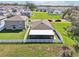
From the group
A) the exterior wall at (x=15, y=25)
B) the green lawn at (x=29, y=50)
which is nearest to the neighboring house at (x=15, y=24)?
the exterior wall at (x=15, y=25)

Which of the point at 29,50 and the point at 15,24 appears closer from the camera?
the point at 29,50

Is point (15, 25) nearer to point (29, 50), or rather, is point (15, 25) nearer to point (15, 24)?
point (15, 24)

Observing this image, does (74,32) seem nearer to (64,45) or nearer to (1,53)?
(64,45)

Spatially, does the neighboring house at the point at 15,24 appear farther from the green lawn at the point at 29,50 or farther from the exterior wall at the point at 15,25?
the green lawn at the point at 29,50

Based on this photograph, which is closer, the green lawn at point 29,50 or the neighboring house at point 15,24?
the green lawn at point 29,50

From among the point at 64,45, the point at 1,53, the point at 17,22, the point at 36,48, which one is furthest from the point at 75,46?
the point at 17,22

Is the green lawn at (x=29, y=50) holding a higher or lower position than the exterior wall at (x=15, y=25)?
higher

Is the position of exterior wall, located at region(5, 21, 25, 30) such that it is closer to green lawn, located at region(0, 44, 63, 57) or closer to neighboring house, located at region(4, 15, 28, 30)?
neighboring house, located at region(4, 15, 28, 30)

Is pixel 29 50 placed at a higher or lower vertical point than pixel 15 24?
higher

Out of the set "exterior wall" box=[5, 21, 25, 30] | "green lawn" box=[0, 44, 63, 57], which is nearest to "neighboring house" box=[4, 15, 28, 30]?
"exterior wall" box=[5, 21, 25, 30]

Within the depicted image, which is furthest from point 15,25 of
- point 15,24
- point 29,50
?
point 29,50

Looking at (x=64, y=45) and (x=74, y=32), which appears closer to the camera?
(x=64, y=45)
